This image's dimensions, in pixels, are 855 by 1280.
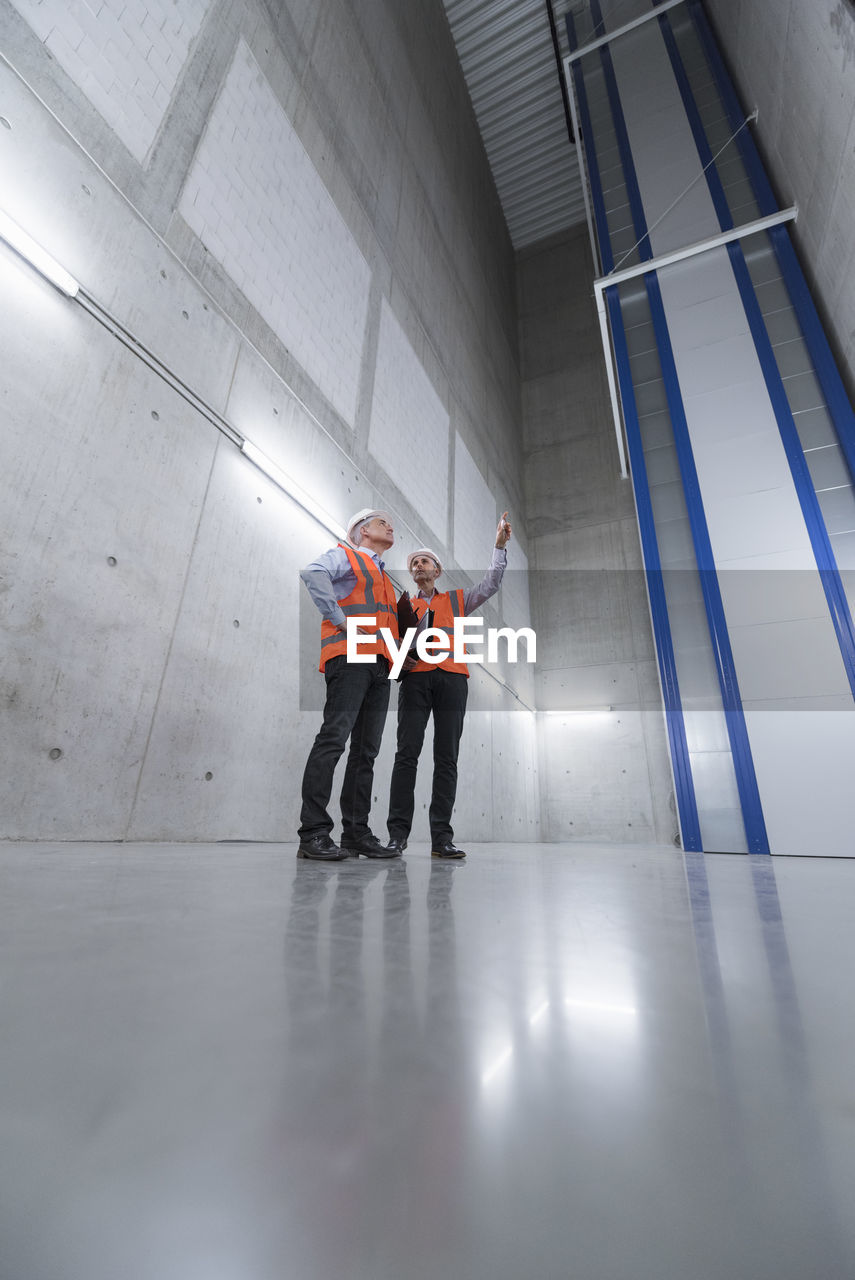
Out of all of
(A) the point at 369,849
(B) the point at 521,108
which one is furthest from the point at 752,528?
(B) the point at 521,108

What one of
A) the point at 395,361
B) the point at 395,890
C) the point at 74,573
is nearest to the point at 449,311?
the point at 395,361

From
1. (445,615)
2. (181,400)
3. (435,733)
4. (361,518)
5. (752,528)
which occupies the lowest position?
(435,733)

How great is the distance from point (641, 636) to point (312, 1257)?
10112 mm

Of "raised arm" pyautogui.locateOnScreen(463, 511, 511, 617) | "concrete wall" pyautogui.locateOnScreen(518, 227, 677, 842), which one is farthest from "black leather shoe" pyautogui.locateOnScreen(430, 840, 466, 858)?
"concrete wall" pyautogui.locateOnScreen(518, 227, 677, 842)

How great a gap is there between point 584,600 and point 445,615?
7502 millimetres

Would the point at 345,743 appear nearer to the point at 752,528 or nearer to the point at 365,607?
the point at 365,607

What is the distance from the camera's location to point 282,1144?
26 centimetres

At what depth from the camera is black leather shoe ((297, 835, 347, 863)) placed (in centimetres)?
222

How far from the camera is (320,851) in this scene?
7.35ft

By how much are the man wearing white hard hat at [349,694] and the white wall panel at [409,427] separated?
3052 mm

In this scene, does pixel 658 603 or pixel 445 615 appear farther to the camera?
pixel 658 603

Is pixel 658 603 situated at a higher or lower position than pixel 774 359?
lower

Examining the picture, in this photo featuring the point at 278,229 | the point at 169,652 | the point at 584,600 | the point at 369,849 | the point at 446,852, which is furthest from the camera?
the point at 584,600

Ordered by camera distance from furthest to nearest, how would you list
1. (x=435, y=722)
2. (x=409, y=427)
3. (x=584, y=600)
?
(x=584, y=600) → (x=409, y=427) → (x=435, y=722)
